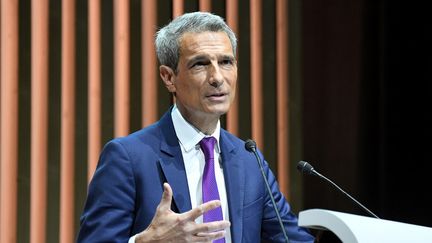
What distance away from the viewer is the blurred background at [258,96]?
278 cm

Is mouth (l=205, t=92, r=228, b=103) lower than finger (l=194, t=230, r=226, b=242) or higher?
higher

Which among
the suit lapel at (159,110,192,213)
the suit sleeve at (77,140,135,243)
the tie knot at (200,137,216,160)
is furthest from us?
the tie knot at (200,137,216,160)

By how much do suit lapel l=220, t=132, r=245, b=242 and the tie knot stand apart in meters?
0.06

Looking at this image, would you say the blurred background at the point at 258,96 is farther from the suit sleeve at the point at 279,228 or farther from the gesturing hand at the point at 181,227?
the gesturing hand at the point at 181,227

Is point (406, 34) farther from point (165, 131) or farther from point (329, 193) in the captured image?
point (165, 131)

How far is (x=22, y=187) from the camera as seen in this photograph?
278cm

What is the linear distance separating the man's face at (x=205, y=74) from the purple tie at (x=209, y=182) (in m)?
0.09

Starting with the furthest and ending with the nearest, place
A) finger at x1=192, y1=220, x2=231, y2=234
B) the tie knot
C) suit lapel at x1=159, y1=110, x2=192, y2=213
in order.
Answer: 1. the tie knot
2. suit lapel at x1=159, y1=110, x2=192, y2=213
3. finger at x1=192, y1=220, x2=231, y2=234

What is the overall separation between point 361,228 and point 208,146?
76cm

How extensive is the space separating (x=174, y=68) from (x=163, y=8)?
110cm

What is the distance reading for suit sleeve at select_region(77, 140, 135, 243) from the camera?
5.53ft

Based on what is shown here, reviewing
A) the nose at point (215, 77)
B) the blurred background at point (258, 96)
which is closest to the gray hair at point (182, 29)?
the nose at point (215, 77)

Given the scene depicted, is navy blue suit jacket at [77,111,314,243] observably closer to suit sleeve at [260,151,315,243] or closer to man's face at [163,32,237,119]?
suit sleeve at [260,151,315,243]

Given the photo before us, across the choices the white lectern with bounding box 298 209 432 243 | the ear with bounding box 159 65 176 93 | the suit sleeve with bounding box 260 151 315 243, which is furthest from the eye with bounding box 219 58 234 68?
the white lectern with bounding box 298 209 432 243
